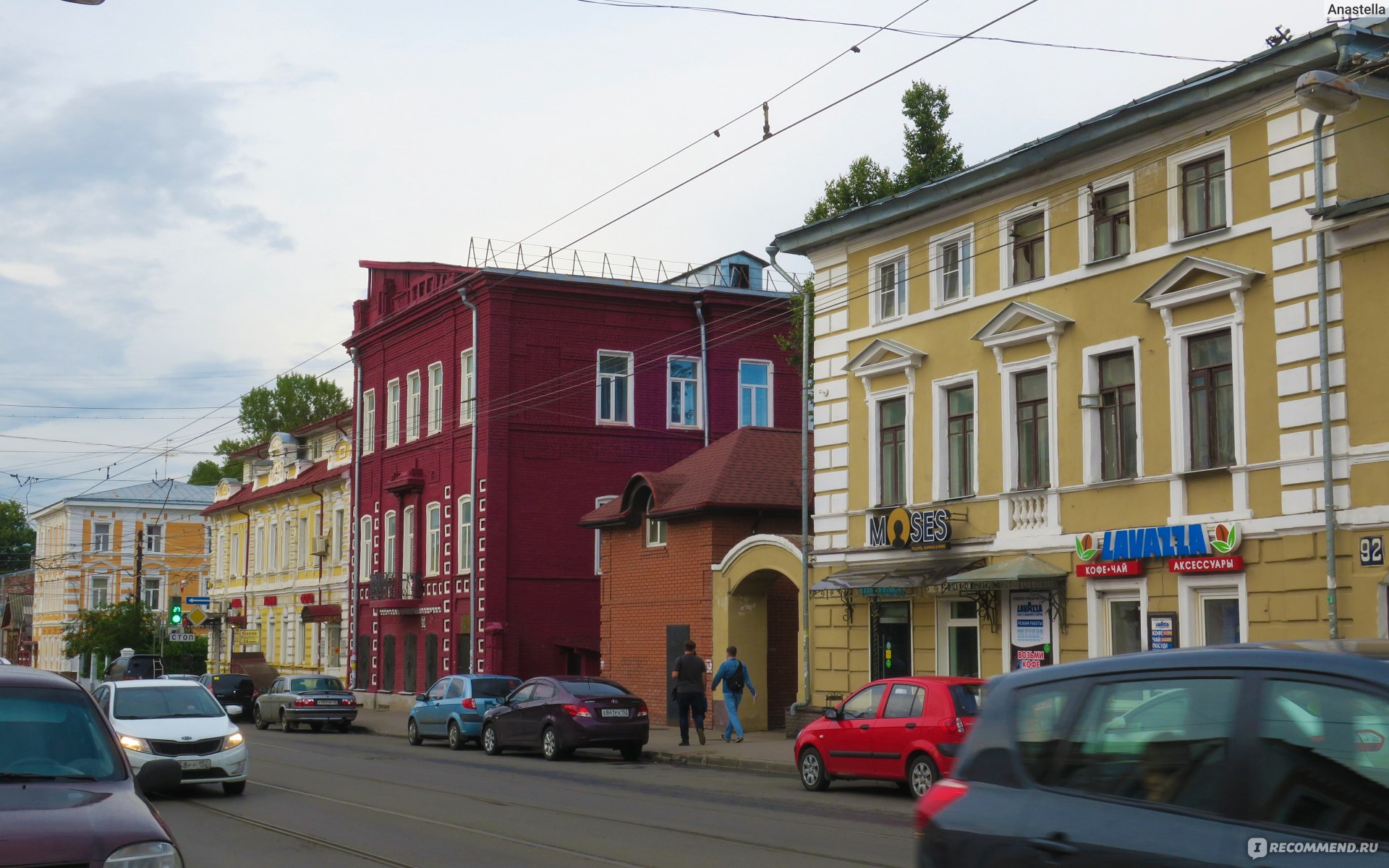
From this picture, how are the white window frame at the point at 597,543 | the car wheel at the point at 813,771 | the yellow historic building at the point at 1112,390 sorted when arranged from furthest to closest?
1. the white window frame at the point at 597,543
2. the car wheel at the point at 813,771
3. the yellow historic building at the point at 1112,390

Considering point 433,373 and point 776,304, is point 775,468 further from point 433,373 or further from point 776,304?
point 433,373

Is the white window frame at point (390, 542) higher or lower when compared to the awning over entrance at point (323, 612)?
higher

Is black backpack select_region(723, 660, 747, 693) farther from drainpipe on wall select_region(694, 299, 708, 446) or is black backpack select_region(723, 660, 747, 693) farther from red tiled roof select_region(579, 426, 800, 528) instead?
drainpipe on wall select_region(694, 299, 708, 446)

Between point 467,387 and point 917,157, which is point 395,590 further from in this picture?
point 917,157

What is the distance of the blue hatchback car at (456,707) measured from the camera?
30.9 m

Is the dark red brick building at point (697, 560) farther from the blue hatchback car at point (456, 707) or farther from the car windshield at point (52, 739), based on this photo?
the car windshield at point (52, 739)

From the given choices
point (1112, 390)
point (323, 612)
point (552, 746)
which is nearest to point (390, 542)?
point (323, 612)

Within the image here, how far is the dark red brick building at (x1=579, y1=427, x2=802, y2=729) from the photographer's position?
32812mm

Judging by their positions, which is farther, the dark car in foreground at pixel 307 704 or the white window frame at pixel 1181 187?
the dark car in foreground at pixel 307 704

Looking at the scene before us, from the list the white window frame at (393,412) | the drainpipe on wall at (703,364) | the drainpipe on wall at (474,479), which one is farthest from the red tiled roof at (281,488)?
the drainpipe on wall at (703,364)

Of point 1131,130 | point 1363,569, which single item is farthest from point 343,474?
point 1363,569

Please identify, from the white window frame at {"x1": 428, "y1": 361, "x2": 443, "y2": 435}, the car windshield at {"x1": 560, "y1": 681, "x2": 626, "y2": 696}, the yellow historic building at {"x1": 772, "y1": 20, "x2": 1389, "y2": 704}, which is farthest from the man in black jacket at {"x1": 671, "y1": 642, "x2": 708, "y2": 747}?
the white window frame at {"x1": 428, "y1": 361, "x2": 443, "y2": 435}

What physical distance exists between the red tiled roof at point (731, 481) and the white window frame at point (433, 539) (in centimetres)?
1070

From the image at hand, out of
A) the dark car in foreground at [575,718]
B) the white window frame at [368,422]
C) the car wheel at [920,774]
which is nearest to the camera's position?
the car wheel at [920,774]
